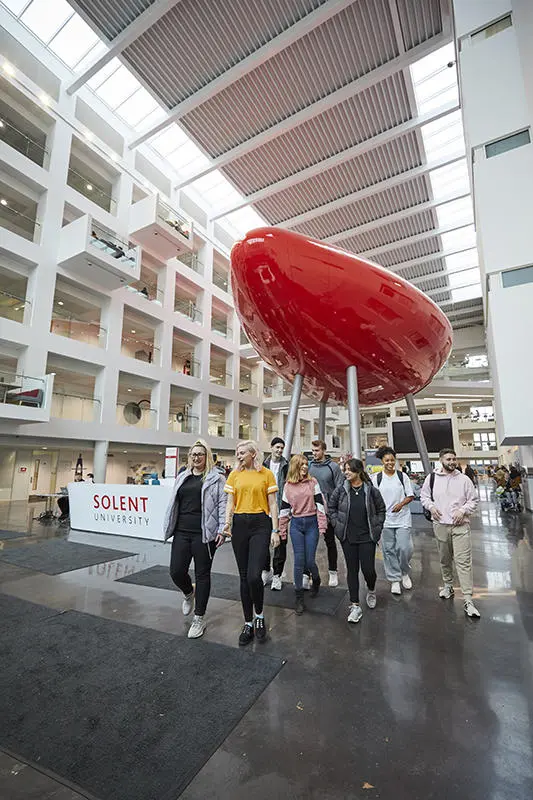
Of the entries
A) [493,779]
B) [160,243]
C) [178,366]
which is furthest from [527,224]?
[178,366]

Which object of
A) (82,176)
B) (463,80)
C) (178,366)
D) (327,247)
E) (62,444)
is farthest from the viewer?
(178,366)

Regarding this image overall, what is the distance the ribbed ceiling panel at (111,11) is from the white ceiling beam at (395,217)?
8678mm

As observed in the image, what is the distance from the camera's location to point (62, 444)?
13.5m

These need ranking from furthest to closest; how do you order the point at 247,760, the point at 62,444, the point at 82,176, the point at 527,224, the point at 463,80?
the point at 82,176 < the point at 62,444 < the point at 463,80 < the point at 527,224 < the point at 247,760

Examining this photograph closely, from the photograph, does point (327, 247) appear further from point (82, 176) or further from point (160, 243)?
point (82, 176)

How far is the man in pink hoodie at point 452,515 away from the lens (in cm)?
354

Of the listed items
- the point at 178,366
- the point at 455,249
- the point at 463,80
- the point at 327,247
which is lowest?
the point at 327,247

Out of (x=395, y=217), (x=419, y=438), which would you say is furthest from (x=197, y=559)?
(x=395, y=217)

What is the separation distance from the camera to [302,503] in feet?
12.2

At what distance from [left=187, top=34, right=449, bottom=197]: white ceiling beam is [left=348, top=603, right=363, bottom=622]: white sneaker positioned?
43.0 feet

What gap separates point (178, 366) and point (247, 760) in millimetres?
20367

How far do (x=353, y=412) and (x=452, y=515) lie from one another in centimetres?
254

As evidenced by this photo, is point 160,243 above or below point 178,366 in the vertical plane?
above

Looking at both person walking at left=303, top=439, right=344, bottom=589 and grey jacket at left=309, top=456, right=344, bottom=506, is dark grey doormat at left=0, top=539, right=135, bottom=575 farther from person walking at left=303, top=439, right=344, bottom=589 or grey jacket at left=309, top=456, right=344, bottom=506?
grey jacket at left=309, top=456, right=344, bottom=506
